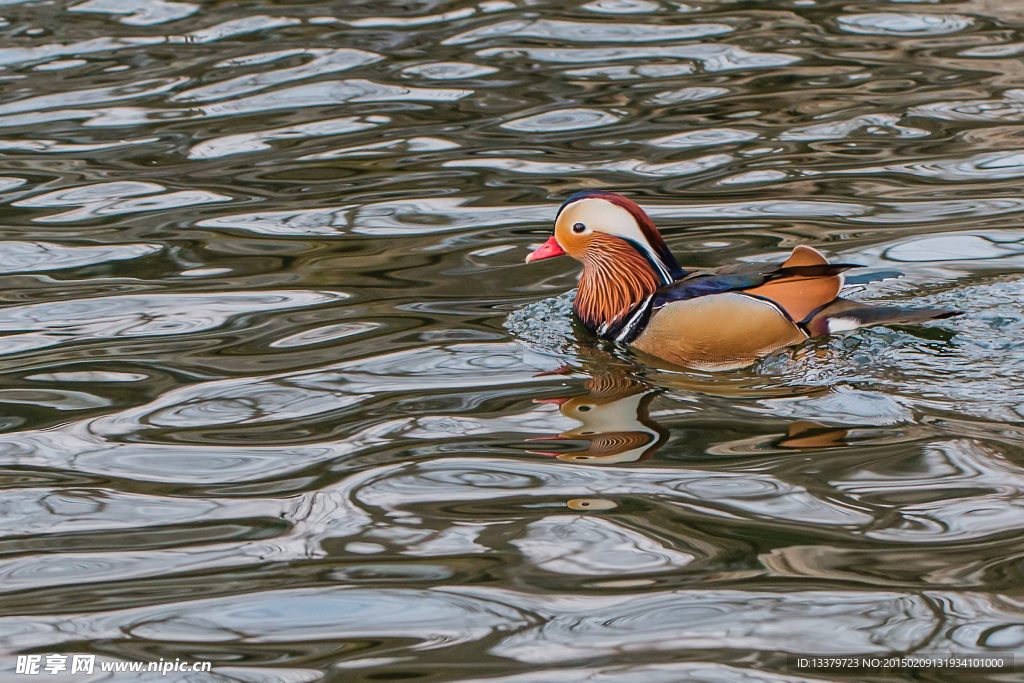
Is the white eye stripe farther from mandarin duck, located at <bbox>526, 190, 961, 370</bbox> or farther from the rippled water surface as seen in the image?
the rippled water surface

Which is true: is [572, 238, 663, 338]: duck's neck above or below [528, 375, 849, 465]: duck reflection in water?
above

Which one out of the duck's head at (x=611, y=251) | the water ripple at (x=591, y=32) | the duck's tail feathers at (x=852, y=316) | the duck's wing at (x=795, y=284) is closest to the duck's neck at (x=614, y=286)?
the duck's head at (x=611, y=251)

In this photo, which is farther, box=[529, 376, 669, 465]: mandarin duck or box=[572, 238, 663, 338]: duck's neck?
box=[572, 238, 663, 338]: duck's neck

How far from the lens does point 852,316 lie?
5266 millimetres

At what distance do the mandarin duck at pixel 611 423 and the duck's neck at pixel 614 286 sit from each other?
608 mm

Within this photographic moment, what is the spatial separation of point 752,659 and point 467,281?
12.6ft

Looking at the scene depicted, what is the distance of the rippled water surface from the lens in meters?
3.45

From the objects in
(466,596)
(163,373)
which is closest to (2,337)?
(163,373)

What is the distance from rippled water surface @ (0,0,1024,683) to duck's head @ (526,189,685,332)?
28 centimetres

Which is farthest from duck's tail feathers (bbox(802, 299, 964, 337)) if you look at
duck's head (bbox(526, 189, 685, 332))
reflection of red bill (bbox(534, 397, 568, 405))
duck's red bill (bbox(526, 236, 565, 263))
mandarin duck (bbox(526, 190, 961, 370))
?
duck's red bill (bbox(526, 236, 565, 263))

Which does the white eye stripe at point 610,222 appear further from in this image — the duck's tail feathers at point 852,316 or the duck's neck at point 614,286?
the duck's tail feathers at point 852,316

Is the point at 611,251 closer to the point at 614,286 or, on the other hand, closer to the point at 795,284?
the point at 614,286

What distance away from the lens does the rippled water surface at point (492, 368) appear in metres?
3.45

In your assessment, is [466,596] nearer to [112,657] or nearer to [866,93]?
[112,657]
